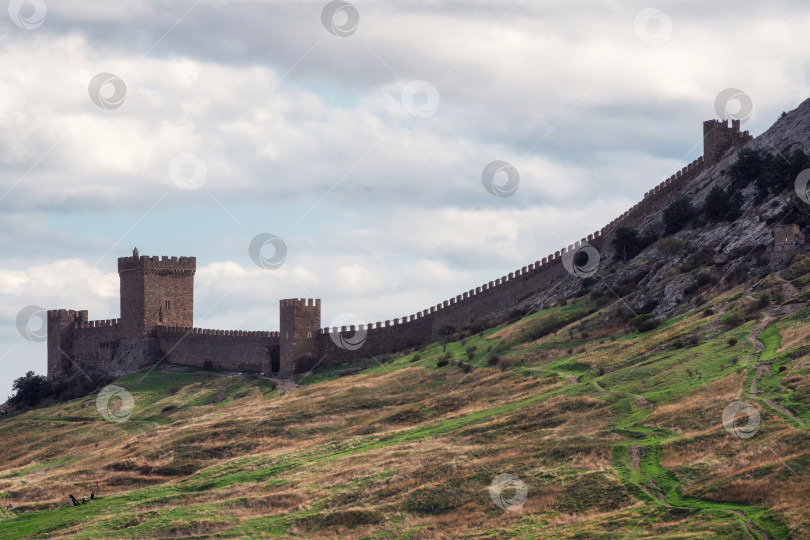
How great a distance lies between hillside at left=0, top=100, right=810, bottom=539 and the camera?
3238 centimetres

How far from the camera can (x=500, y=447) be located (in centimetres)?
3969

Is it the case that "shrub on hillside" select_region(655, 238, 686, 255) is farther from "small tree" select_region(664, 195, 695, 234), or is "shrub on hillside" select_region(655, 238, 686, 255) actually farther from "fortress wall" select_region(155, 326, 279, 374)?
"fortress wall" select_region(155, 326, 279, 374)

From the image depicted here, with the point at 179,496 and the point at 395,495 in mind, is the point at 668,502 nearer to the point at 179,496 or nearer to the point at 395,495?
the point at 395,495

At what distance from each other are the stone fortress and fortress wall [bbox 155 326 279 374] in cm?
7

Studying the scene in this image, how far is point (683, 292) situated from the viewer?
184 ft

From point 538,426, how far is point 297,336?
33.4 m

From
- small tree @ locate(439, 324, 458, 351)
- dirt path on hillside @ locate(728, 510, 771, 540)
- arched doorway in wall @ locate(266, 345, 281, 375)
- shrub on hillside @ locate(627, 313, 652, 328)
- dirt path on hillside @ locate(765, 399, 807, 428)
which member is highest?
small tree @ locate(439, 324, 458, 351)

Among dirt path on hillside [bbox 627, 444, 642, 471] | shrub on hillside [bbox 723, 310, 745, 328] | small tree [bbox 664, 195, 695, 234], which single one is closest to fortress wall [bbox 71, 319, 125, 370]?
small tree [bbox 664, 195, 695, 234]

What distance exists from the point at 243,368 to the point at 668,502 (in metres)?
48.6

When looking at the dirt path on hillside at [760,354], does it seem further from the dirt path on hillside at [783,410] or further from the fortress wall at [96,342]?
the fortress wall at [96,342]

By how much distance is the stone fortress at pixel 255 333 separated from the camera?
7150cm

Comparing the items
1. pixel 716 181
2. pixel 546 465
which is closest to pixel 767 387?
pixel 546 465

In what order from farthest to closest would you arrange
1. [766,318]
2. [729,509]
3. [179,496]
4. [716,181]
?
1. [716,181]
2. [766,318]
3. [179,496]
4. [729,509]

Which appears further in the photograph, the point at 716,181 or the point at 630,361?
the point at 716,181
